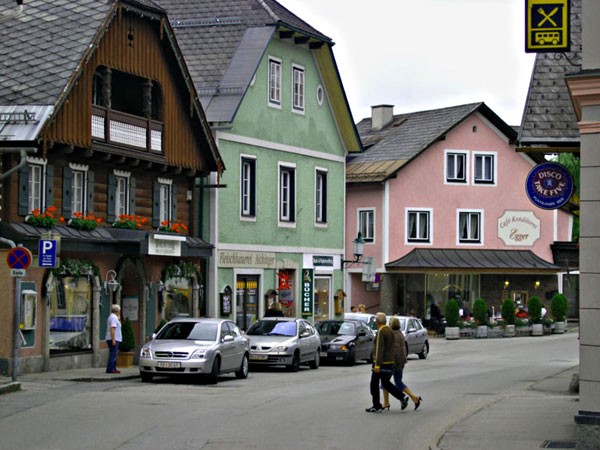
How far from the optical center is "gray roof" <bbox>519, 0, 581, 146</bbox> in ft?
60.5

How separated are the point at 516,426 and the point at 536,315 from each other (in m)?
39.4

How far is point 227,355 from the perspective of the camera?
2612cm

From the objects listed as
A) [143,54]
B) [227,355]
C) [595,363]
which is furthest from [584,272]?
[143,54]

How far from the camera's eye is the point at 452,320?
51844 millimetres

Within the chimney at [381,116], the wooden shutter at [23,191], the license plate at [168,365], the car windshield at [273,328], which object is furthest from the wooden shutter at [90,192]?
the chimney at [381,116]

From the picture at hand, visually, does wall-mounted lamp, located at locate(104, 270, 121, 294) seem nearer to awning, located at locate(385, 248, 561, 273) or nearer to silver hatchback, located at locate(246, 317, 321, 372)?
silver hatchback, located at locate(246, 317, 321, 372)

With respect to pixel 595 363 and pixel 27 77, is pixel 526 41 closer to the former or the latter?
pixel 595 363

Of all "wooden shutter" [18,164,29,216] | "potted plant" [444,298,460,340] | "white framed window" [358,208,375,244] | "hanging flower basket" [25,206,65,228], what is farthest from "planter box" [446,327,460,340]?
"wooden shutter" [18,164,29,216]

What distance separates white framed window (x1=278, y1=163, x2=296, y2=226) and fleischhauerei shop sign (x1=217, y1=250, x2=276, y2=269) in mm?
1576

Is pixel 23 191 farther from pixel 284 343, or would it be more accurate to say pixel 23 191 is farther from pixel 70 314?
pixel 284 343

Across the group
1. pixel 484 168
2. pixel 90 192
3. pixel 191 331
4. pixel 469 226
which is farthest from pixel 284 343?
pixel 484 168

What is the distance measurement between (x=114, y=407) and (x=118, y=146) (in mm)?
11628

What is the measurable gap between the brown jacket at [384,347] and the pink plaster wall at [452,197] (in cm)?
3516

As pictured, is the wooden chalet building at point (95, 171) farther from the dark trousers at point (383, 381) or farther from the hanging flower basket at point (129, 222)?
the dark trousers at point (383, 381)
